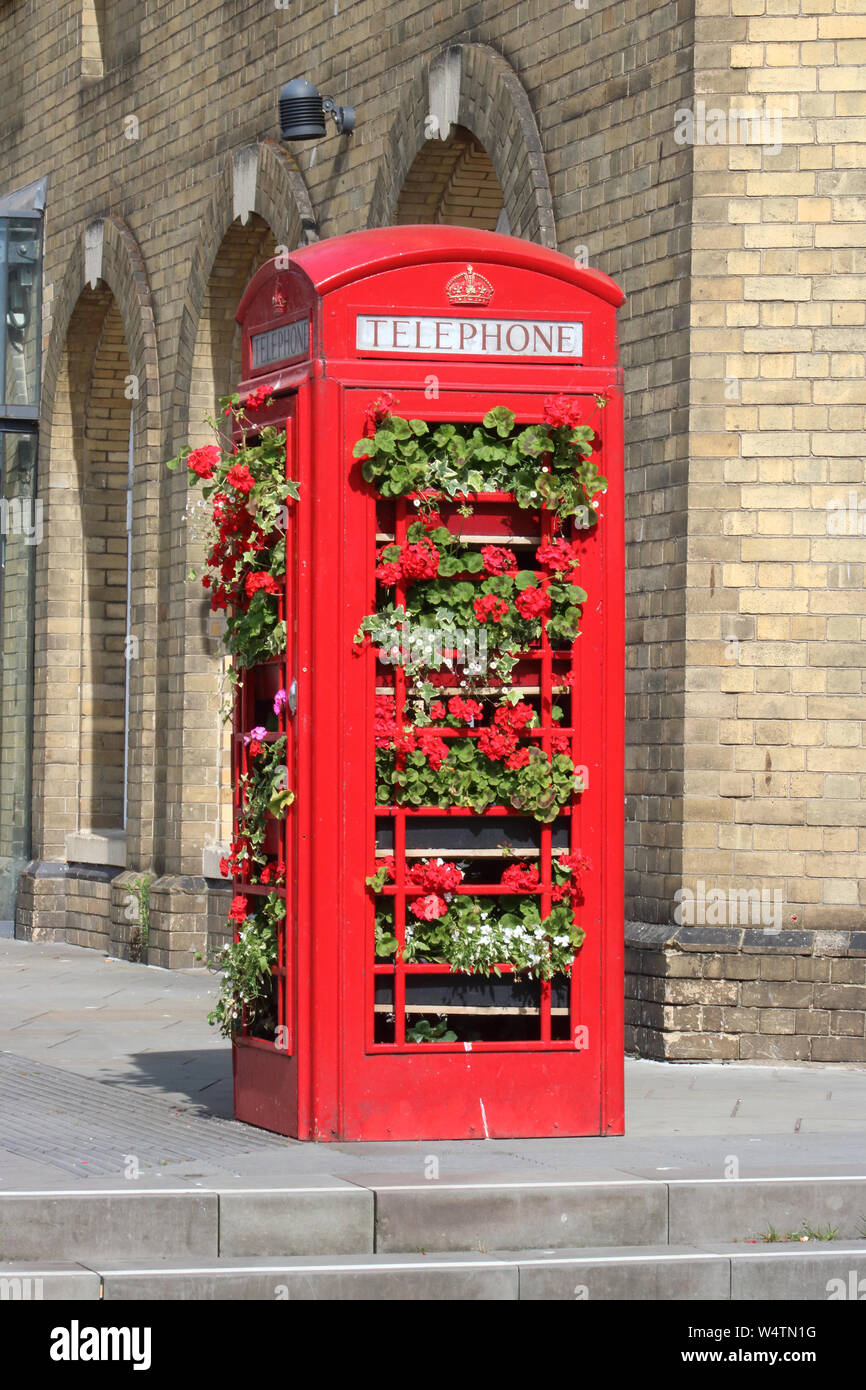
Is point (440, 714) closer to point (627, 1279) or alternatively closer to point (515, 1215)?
point (515, 1215)

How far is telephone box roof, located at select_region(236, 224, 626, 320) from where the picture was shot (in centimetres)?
898

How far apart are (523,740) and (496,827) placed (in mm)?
356

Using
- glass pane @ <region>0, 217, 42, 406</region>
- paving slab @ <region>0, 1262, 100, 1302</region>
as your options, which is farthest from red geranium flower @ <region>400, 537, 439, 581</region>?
glass pane @ <region>0, 217, 42, 406</region>

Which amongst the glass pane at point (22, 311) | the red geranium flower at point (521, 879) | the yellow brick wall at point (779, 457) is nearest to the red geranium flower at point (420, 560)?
the red geranium flower at point (521, 879)

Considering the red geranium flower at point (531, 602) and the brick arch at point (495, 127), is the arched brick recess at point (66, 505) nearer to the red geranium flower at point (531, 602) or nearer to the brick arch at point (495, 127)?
the brick arch at point (495, 127)

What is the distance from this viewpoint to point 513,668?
9172 millimetres

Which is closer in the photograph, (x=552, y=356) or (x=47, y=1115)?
(x=552, y=356)

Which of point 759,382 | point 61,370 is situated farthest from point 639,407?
point 61,370

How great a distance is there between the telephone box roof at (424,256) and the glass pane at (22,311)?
12.8 meters

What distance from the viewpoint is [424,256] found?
901 centimetres

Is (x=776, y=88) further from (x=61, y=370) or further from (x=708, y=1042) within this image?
(x=61, y=370)

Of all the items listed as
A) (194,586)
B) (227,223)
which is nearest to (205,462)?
(227,223)

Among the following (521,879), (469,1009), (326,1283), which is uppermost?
(521,879)

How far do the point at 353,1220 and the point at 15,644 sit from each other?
15168 mm
